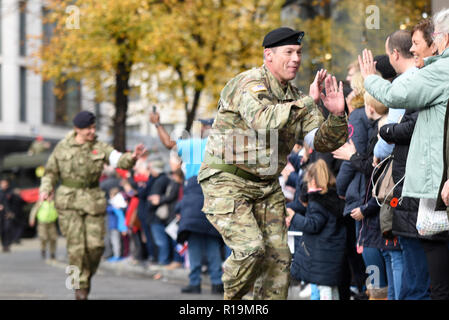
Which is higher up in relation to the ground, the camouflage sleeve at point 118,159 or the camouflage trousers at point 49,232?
the camouflage sleeve at point 118,159

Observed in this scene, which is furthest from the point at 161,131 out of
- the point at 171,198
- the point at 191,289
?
the point at 171,198

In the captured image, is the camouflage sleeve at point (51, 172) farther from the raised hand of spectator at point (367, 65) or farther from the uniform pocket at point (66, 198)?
the raised hand of spectator at point (367, 65)

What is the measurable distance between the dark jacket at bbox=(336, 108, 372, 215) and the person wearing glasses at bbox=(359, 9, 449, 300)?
195 cm

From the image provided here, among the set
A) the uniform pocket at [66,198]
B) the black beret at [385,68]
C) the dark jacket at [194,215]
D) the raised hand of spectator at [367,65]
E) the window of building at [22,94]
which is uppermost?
the window of building at [22,94]

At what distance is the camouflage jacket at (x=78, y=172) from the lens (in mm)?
10102

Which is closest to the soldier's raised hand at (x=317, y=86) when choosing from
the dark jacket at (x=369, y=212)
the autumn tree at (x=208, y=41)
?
the dark jacket at (x=369, y=212)

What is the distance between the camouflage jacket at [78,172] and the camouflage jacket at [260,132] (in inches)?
153

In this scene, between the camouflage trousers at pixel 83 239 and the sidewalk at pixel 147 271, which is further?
the sidewalk at pixel 147 271

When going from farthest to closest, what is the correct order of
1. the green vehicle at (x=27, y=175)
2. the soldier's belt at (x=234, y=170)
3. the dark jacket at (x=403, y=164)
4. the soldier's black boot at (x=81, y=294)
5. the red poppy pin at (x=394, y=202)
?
the green vehicle at (x=27, y=175) < the soldier's black boot at (x=81, y=294) < the red poppy pin at (x=394, y=202) < the dark jacket at (x=403, y=164) < the soldier's belt at (x=234, y=170)

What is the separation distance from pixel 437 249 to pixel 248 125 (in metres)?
1.56

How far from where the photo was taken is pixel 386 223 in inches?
276

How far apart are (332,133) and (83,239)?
183 inches

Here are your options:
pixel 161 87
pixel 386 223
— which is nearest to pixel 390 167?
pixel 386 223

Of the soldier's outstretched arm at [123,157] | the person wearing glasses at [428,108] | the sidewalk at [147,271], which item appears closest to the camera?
the person wearing glasses at [428,108]
